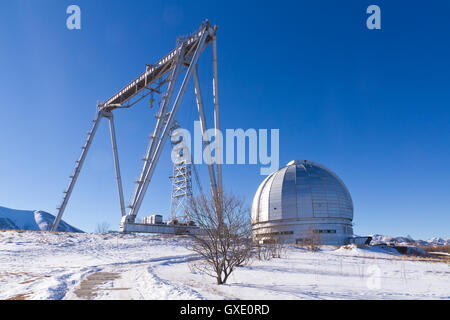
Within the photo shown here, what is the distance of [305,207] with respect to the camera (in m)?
51.4

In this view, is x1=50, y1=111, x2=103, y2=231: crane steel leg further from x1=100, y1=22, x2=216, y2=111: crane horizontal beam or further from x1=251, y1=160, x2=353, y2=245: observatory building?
x1=251, y1=160, x2=353, y2=245: observatory building

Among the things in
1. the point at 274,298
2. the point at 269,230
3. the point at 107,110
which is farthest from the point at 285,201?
the point at 274,298

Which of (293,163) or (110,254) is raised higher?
(293,163)

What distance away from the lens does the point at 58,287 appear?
9016 millimetres

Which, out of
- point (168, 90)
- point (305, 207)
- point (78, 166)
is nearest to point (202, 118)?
point (168, 90)

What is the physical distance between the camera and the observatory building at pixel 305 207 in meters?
51.0

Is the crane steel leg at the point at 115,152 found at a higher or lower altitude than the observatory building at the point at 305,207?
higher

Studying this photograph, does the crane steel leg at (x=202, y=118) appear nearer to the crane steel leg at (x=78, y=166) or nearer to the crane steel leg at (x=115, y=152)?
the crane steel leg at (x=115, y=152)

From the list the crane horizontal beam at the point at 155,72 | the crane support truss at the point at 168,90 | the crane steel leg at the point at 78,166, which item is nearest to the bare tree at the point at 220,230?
the crane support truss at the point at 168,90

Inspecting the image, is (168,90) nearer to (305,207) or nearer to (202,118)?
(202,118)

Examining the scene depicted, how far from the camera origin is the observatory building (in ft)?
167
